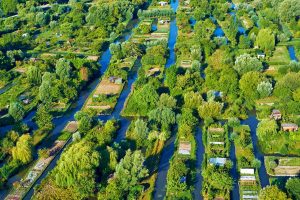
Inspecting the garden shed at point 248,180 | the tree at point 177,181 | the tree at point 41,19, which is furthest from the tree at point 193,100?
the tree at point 41,19

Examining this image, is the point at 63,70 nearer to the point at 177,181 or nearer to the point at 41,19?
the point at 177,181

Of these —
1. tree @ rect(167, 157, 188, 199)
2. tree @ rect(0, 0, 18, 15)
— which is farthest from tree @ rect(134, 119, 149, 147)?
tree @ rect(0, 0, 18, 15)

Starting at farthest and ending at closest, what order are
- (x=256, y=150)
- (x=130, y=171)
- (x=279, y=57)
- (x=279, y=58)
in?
1. (x=279, y=57)
2. (x=279, y=58)
3. (x=256, y=150)
4. (x=130, y=171)

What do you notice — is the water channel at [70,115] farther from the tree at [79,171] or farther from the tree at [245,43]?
the tree at [245,43]

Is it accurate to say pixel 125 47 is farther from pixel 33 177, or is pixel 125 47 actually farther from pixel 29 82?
pixel 33 177

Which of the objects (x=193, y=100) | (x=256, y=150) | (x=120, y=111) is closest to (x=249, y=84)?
(x=193, y=100)

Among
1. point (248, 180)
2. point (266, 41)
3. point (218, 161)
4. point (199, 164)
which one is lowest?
point (199, 164)

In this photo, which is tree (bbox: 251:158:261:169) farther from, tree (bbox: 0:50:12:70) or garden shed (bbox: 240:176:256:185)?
tree (bbox: 0:50:12:70)
